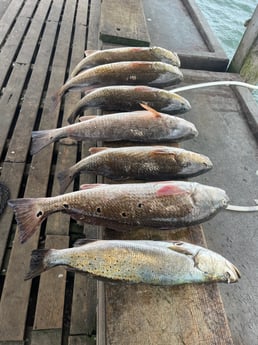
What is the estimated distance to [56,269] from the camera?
123 inches

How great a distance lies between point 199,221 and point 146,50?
2.60 m

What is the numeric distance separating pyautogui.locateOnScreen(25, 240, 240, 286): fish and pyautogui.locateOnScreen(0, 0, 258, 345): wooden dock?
0.21m

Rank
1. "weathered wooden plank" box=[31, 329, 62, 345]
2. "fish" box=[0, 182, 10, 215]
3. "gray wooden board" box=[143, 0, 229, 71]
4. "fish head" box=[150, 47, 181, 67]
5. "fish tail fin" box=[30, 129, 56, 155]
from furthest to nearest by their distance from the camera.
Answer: "gray wooden board" box=[143, 0, 229, 71] < "fish head" box=[150, 47, 181, 67] < "fish" box=[0, 182, 10, 215] < "fish tail fin" box=[30, 129, 56, 155] < "weathered wooden plank" box=[31, 329, 62, 345]

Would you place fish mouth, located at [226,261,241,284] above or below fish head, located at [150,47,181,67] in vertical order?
below

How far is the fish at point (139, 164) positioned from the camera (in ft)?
9.73

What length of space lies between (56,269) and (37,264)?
0.95 m

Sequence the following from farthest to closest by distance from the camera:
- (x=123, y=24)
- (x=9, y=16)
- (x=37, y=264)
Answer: (x=9, y=16) < (x=123, y=24) < (x=37, y=264)

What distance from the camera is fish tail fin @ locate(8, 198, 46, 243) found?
7.97ft

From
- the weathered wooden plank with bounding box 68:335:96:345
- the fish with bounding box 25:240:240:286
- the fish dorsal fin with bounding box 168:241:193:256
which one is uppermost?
the fish dorsal fin with bounding box 168:241:193:256

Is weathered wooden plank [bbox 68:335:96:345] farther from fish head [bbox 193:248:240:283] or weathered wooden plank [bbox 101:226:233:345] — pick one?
fish head [bbox 193:248:240:283]

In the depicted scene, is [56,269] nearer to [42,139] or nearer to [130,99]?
[42,139]

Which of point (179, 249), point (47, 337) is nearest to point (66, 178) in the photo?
point (179, 249)

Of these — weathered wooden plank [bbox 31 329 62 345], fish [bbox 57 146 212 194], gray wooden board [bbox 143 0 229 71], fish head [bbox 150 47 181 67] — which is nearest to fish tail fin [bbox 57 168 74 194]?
fish [bbox 57 146 212 194]

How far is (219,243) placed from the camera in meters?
3.30
